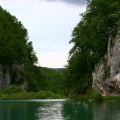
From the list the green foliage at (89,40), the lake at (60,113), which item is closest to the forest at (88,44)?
the green foliage at (89,40)

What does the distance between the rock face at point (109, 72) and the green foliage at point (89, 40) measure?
33.9 inches

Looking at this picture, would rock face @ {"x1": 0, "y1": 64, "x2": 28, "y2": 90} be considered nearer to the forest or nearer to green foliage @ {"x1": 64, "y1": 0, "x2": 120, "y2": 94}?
the forest

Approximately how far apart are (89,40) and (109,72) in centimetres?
893

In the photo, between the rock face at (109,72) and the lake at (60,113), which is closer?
the lake at (60,113)

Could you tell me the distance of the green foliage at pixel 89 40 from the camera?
67.0 meters

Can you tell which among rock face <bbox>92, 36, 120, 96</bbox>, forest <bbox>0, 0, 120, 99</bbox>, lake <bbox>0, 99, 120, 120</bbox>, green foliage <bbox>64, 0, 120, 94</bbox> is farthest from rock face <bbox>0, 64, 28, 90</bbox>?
lake <bbox>0, 99, 120, 120</bbox>

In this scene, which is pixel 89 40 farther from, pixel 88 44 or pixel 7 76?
pixel 7 76

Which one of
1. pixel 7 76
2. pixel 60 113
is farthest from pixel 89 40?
pixel 60 113

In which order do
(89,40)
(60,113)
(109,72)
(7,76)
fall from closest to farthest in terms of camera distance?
(60,113)
(109,72)
(89,40)
(7,76)

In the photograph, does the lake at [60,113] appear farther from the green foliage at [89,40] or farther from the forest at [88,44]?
the forest at [88,44]

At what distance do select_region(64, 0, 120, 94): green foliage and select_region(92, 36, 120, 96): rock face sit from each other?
0.86m

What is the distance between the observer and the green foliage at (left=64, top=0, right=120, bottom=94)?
67.0 metres

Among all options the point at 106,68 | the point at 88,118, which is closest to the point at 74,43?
the point at 106,68

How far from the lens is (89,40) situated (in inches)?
2721
